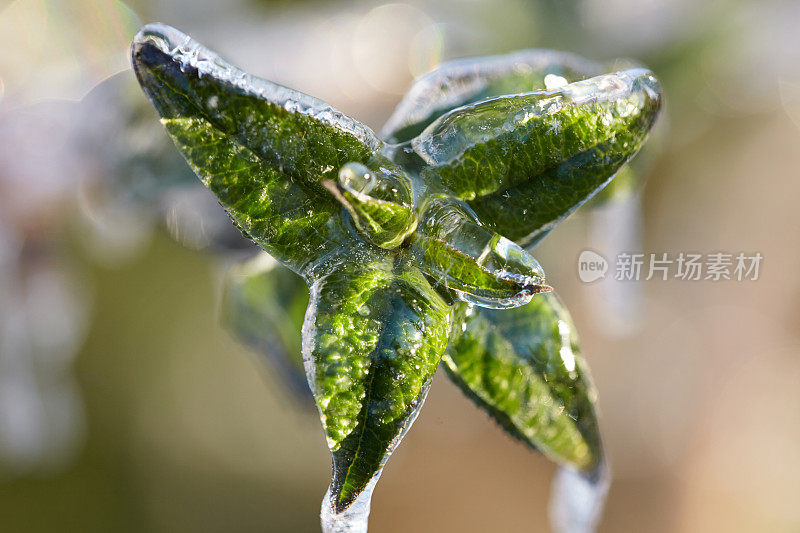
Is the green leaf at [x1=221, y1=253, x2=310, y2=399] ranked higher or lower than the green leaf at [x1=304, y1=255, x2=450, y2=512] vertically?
lower

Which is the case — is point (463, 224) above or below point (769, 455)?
above

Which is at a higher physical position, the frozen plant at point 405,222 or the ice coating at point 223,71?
the ice coating at point 223,71

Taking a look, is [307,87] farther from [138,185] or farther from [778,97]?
[778,97]

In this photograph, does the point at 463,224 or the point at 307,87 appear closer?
the point at 463,224

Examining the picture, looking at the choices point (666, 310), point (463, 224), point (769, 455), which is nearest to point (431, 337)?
point (463, 224)

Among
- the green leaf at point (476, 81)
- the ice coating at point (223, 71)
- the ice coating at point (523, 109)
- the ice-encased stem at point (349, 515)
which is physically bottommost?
the ice-encased stem at point (349, 515)

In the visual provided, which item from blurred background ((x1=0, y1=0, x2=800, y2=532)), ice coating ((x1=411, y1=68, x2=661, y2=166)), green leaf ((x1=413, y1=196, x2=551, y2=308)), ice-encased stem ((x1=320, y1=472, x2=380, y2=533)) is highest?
ice coating ((x1=411, y1=68, x2=661, y2=166))
